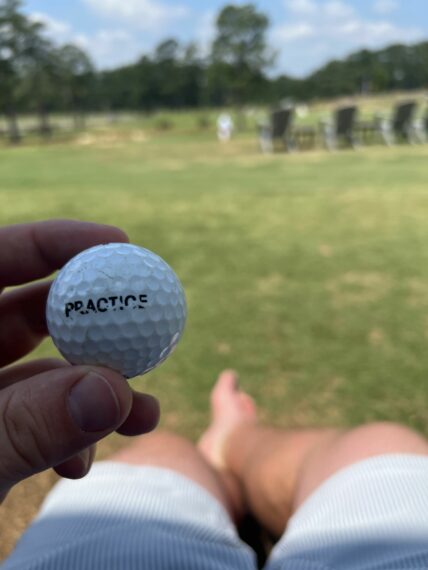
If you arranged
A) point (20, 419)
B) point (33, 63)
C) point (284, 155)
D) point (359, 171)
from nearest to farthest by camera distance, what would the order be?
1. point (20, 419)
2. point (359, 171)
3. point (284, 155)
4. point (33, 63)

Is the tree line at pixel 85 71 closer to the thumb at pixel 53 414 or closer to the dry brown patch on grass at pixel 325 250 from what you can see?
the dry brown patch on grass at pixel 325 250

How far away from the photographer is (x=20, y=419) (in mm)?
1028

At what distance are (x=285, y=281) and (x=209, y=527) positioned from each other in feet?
9.46

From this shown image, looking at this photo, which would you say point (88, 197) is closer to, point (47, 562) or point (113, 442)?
point (113, 442)

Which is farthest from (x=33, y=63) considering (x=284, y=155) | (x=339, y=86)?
(x=339, y=86)

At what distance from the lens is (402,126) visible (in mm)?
13867

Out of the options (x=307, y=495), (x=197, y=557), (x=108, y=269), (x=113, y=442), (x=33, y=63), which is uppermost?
(x=33, y=63)

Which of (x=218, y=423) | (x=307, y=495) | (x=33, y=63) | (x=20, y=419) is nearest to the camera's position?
(x=20, y=419)

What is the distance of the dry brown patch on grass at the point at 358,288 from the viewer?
385cm

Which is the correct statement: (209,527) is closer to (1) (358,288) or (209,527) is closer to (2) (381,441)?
(2) (381,441)

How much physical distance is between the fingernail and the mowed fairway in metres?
1.31

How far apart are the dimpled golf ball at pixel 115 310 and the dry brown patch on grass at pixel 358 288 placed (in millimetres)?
2618

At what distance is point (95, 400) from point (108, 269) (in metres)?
0.36

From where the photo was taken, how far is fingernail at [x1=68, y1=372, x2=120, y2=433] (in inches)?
40.5
